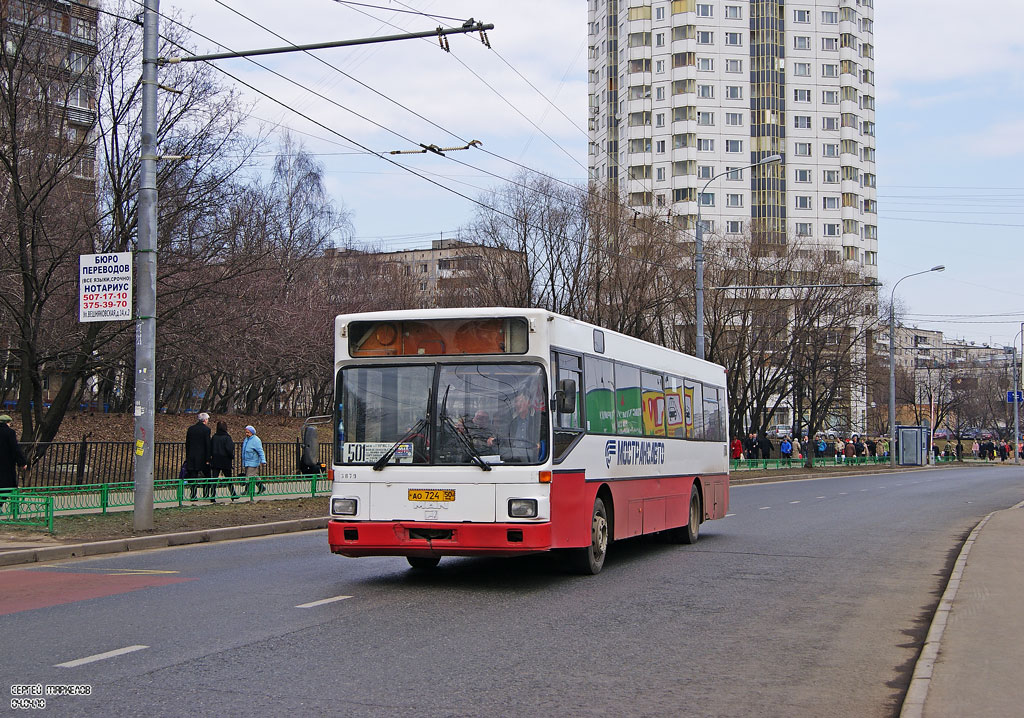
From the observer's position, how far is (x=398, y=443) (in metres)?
11.7

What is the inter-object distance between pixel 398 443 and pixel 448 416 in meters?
0.59

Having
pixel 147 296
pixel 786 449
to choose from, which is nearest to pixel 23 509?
pixel 147 296

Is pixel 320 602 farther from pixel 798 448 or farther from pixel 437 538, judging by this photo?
pixel 798 448

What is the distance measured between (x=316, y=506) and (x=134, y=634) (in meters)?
14.8

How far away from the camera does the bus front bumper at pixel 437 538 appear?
37.3ft

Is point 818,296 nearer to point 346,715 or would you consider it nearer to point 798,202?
point 346,715

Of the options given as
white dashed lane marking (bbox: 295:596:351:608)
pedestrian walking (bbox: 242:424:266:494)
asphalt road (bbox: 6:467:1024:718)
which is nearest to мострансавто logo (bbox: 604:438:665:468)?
asphalt road (bbox: 6:467:1024:718)

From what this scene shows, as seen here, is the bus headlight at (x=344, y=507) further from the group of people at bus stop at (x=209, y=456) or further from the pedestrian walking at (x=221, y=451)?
the pedestrian walking at (x=221, y=451)

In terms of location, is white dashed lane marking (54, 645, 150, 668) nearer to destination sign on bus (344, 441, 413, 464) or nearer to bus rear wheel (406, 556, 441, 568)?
destination sign on bus (344, 441, 413, 464)

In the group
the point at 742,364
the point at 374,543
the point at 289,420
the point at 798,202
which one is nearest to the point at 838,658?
the point at 374,543

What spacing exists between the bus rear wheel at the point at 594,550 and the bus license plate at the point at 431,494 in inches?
77.7

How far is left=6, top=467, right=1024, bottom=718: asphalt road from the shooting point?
6797 mm

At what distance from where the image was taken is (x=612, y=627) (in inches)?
371

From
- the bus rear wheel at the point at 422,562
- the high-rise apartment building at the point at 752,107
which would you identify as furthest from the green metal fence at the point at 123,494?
the high-rise apartment building at the point at 752,107
